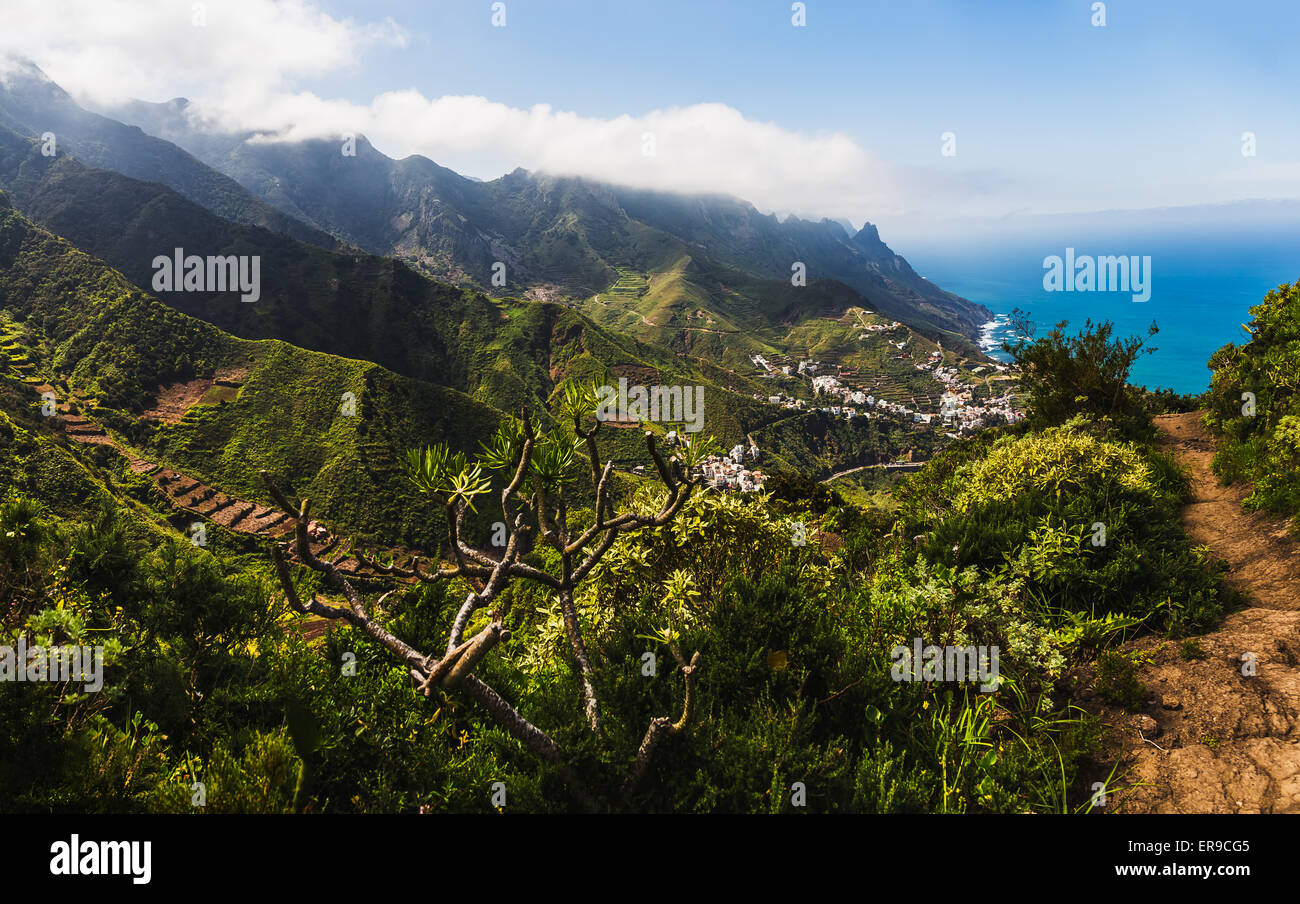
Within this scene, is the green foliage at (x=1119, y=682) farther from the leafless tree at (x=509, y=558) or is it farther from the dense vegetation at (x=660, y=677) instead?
Answer: the leafless tree at (x=509, y=558)

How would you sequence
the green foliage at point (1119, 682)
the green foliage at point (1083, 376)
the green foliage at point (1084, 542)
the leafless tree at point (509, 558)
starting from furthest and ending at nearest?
1. the green foliage at point (1083, 376)
2. the green foliage at point (1084, 542)
3. the green foliage at point (1119, 682)
4. the leafless tree at point (509, 558)

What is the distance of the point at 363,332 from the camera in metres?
130

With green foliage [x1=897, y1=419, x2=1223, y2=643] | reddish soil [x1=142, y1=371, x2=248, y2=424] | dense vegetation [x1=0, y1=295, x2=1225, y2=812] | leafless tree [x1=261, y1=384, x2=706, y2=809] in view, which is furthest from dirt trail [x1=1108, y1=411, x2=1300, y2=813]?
reddish soil [x1=142, y1=371, x2=248, y2=424]

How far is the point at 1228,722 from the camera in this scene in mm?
3549

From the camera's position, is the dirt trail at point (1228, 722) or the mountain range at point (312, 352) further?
the mountain range at point (312, 352)

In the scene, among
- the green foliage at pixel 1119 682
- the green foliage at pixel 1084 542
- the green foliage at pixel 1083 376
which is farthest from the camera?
the green foliage at pixel 1083 376

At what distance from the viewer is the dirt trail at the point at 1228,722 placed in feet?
10.1

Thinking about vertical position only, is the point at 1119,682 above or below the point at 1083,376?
below

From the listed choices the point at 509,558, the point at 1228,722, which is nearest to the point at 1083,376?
the point at 1228,722

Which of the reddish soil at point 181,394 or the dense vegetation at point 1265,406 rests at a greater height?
the reddish soil at point 181,394

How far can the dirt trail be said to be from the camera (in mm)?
3074

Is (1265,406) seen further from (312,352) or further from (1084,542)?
(312,352)

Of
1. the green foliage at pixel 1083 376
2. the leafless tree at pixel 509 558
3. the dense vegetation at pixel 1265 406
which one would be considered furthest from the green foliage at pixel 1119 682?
the green foliage at pixel 1083 376
